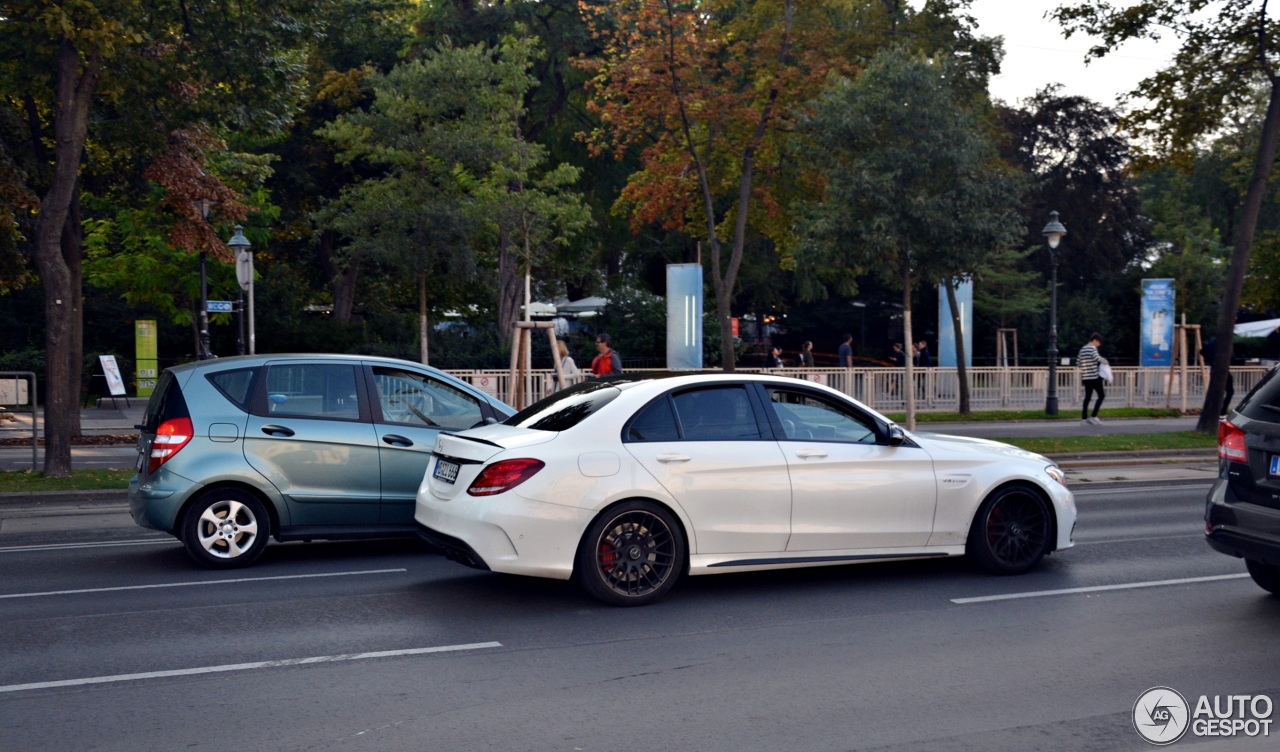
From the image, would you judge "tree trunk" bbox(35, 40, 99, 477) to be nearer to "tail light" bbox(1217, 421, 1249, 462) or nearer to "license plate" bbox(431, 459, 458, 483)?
"license plate" bbox(431, 459, 458, 483)

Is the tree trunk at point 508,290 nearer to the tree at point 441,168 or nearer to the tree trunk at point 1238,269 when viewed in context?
the tree at point 441,168

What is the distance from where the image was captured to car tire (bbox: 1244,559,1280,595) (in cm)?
843

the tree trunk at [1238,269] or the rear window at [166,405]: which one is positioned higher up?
the tree trunk at [1238,269]

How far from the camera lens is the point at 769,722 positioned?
18.7ft

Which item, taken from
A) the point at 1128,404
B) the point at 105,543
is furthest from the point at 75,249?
the point at 1128,404

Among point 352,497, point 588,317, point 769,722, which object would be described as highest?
point 588,317

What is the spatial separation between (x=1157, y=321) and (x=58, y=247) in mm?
29194

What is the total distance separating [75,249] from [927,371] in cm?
1912

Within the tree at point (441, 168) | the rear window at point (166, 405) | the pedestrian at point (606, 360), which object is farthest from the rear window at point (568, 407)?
the tree at point (441, 168)

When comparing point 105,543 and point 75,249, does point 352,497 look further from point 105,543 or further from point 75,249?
point 75,249

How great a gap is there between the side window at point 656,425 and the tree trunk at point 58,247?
34.9 ft

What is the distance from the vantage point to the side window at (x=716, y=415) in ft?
27.5

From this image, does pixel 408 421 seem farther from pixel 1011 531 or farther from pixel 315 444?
pixel 1011 531

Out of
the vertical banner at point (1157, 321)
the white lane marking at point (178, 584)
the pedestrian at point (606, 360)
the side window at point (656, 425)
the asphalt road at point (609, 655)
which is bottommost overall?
the asphalt road at point (609, 655)
